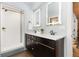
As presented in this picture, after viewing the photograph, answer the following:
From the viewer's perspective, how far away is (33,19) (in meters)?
2.08

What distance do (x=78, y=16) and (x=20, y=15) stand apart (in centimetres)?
129

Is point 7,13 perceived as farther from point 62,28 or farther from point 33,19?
point 62,28

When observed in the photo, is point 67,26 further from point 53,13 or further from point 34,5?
point 34,5

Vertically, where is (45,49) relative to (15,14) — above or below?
below

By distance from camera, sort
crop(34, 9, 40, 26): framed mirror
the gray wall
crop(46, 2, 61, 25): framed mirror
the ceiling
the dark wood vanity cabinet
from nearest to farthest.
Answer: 1. the dark wood vanity cabinet
2. the gray wall
3. crop(46, 2, 61, 25): framed mirror
4. the ceiling
5. crop(34, 9, 40, 26): framed mirror

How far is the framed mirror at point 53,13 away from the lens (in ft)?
5.41

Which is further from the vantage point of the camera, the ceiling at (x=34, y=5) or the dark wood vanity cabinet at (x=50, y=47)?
the ceiling at (x=34, y=5)

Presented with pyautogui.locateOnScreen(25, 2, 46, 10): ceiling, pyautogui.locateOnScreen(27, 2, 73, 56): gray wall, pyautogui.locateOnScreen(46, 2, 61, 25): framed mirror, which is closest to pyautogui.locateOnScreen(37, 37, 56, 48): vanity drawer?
pyautogui.locateOnScreen(27, 2, 73, 56): gray wall

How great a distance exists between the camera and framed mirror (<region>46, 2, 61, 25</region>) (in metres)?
1.65

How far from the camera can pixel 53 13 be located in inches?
68.9

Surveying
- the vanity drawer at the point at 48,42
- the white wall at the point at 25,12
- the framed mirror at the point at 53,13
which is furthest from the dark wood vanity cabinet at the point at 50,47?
the white wall at the point at 25,12

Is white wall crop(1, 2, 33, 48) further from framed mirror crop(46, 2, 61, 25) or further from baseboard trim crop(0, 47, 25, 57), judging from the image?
framed mirror crop(46, 2, 61, 25)

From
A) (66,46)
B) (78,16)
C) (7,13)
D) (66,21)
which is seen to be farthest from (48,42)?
(7,13)

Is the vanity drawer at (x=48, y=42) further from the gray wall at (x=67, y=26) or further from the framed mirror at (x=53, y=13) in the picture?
the framed mirror at (x=53, y=13)
